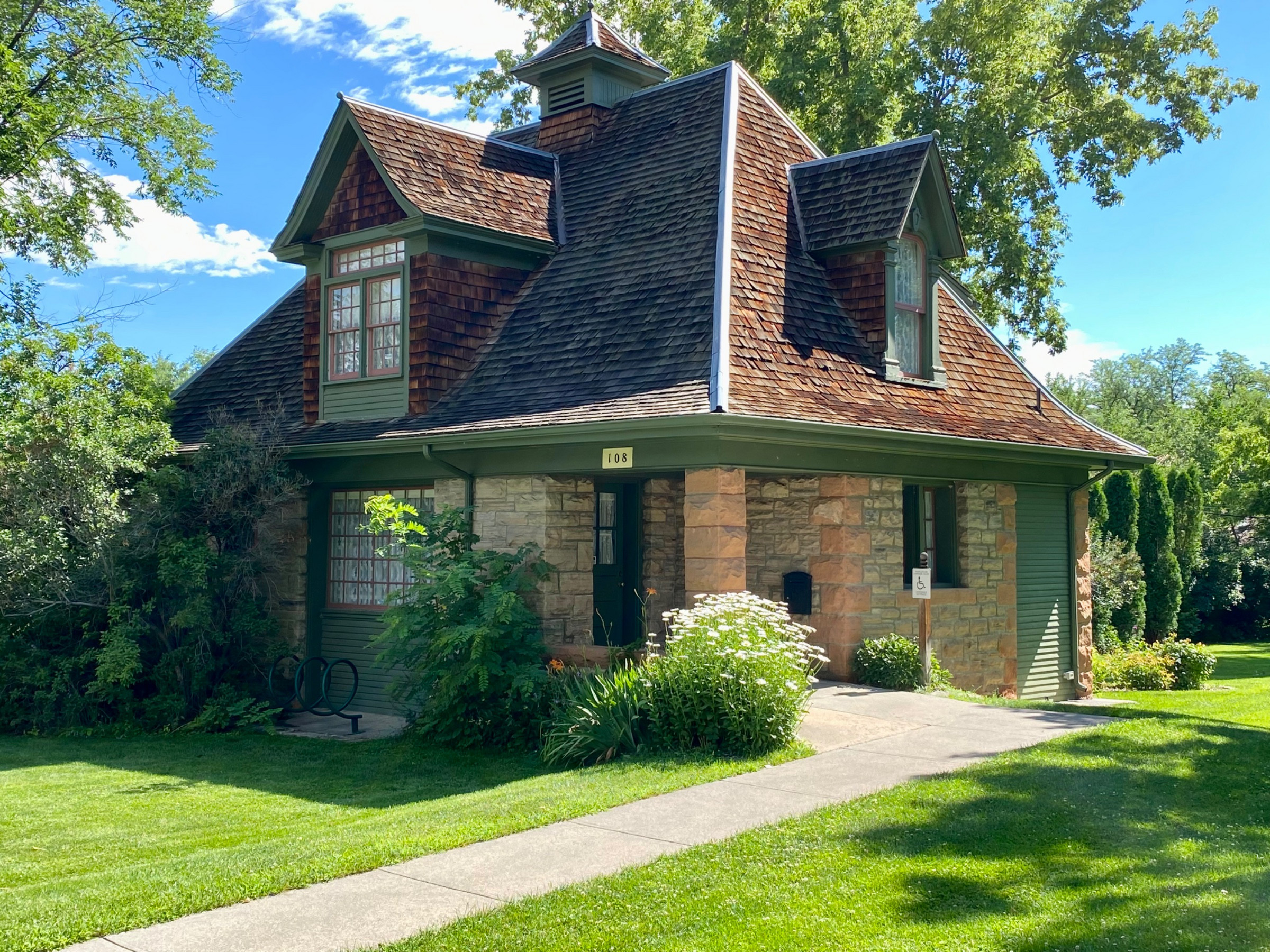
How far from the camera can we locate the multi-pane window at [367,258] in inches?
568

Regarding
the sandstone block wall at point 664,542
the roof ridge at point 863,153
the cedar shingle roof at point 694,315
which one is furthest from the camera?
the sandstone block wall at point 664,542

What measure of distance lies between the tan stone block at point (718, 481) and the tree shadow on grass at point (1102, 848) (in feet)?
11.7

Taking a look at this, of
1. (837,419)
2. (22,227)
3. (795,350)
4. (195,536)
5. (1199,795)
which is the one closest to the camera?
(1199,795)

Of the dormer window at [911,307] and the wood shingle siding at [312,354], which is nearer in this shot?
the dormer window at [911,307]

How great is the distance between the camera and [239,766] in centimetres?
1125

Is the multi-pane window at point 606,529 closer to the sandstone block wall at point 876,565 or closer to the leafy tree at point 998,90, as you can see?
the sandstone block wall at point 876,565

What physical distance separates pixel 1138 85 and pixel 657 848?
21577mm

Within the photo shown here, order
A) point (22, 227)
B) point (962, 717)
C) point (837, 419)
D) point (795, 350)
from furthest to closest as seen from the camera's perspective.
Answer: point (22, 227), point (795, 350), point (837, 419), point (962, 717)

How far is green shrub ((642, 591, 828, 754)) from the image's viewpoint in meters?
9.25

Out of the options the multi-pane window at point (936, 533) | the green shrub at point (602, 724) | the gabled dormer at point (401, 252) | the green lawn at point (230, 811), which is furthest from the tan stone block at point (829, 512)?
the gabled dormer at point (401, 252)

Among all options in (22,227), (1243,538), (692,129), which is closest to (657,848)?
(692,129)

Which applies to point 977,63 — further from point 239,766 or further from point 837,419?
point 239,766

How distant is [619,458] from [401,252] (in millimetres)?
4654

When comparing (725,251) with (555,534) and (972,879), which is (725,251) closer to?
(555,534)
